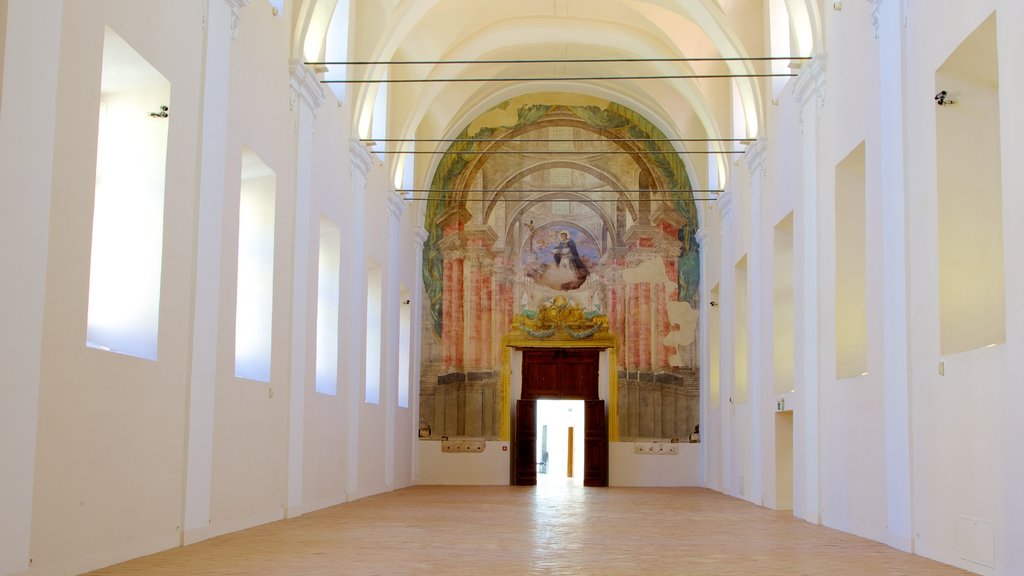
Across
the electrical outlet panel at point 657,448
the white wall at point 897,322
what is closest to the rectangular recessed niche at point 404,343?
the electrical outlet panel at point 657,448

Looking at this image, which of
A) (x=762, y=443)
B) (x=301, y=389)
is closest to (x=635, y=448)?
(x=762, y=443)

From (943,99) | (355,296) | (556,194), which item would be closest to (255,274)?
(355,296)

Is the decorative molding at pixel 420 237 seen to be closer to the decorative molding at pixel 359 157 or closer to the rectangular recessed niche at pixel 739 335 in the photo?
the decorative molding at pixel 359 157

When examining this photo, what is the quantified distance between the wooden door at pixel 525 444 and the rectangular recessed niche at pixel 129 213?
18.9m

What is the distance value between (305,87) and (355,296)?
5.45m

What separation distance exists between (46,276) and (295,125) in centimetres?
809

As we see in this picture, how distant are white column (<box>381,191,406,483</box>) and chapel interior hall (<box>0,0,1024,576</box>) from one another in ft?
0.53

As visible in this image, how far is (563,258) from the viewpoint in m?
29.3

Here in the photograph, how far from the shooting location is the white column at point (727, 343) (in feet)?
77.2

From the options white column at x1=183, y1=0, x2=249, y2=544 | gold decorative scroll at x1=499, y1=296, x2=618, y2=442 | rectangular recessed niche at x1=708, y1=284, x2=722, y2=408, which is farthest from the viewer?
gold decorative scroll at x1=499, y1=296, x2=618, y2=442

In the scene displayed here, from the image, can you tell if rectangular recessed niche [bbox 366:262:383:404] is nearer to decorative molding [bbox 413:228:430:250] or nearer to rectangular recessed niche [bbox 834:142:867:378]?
decorative molding [bbox 413:228:430:250]

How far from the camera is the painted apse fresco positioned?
28.3 metres

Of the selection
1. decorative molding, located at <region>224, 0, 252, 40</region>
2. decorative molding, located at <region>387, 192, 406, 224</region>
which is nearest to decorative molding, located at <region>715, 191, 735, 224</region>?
decorative molding, located at <region>387, 192, 406, 224</region>

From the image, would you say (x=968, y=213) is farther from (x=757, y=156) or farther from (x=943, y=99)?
(x=757, y=156)
